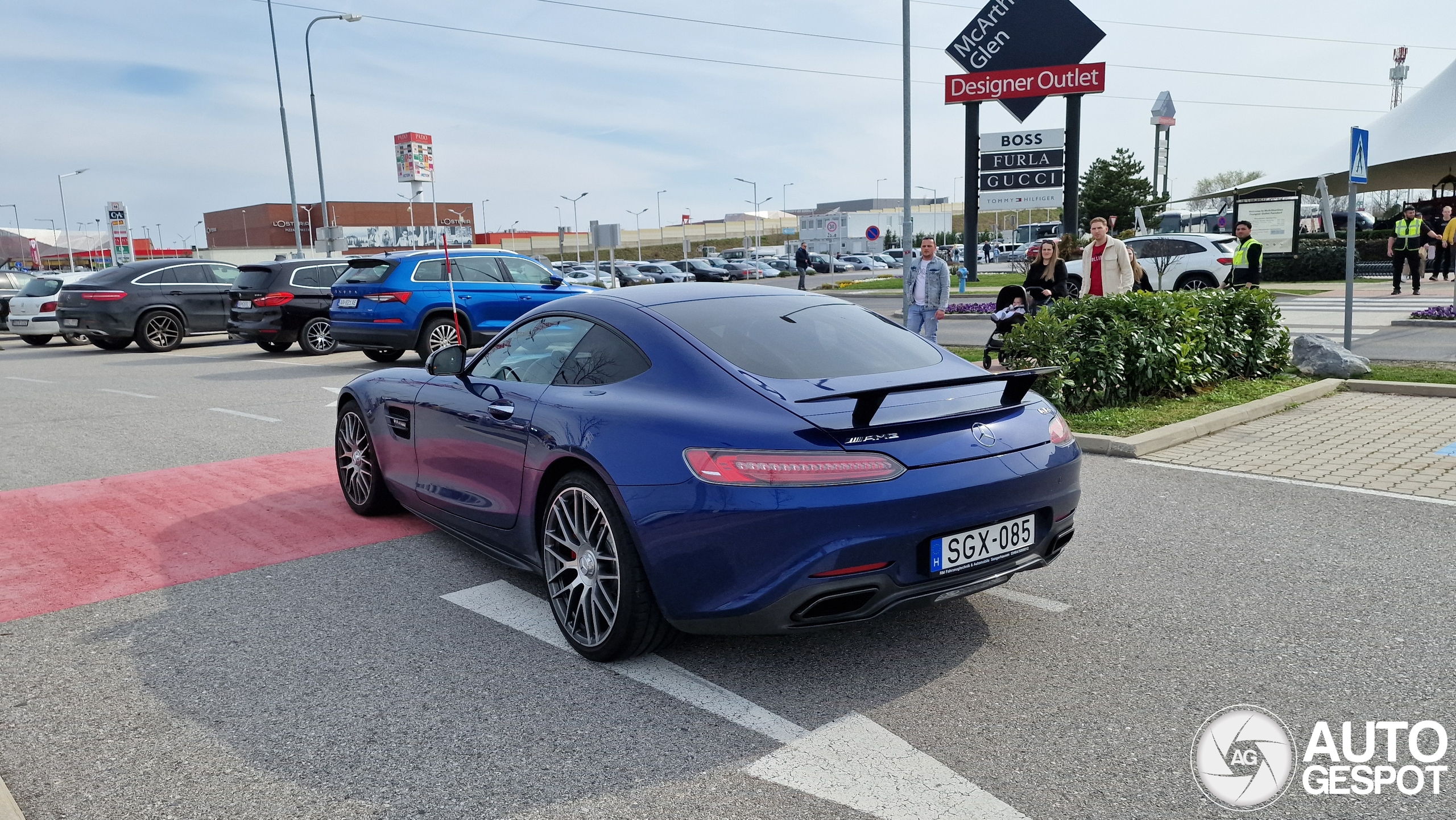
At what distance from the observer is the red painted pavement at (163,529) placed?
5.00 metres

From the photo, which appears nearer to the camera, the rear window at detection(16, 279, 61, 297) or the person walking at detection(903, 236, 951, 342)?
the person walking at detection(903, 236, 951, 342)

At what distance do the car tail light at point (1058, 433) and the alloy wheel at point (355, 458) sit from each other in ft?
12.6

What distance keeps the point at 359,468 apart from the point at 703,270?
53.7m

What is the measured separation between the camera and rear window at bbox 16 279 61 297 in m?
22.3

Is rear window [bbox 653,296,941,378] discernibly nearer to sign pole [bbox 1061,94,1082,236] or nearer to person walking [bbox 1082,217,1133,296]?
person walking [bbox 1082,217,1133,296]

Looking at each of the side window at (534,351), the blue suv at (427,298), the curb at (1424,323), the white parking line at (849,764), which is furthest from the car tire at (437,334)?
the curb at (1424,323)

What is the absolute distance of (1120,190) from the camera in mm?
60531

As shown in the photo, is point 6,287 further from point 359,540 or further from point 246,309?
point 359,540

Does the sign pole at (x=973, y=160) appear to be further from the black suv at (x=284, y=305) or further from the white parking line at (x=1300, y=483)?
the white parking line at (x=1300, y=483)

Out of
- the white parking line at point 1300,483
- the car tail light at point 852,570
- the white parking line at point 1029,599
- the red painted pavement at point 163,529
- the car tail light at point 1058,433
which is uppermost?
the car tail light at point 1058,433

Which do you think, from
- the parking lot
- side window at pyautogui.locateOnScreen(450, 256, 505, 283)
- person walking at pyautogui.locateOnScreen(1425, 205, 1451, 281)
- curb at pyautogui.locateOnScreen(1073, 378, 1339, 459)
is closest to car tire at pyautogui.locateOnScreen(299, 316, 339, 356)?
side window at pyautogui.locateOnScreen(450, 256, 505, 283)

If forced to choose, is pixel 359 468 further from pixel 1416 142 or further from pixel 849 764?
pixel 1416 142

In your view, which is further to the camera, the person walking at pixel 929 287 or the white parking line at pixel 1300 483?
the person walking at pixel 929 287

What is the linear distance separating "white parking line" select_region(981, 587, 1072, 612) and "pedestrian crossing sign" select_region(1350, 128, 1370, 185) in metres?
9.38
